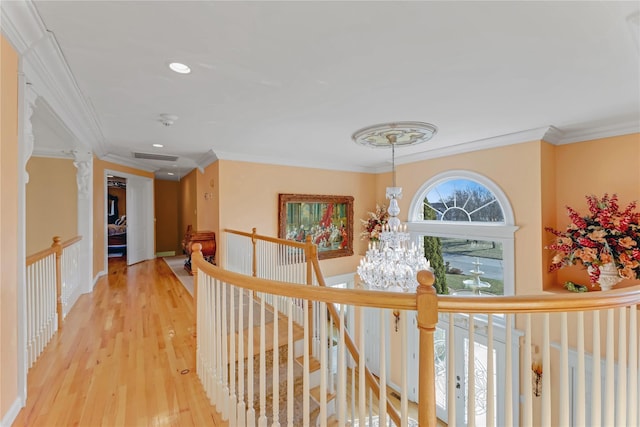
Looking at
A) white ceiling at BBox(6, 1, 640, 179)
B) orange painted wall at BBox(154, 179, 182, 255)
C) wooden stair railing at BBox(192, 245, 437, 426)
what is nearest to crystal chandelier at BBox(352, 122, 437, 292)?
white ceiling at BBox(6, 1, 640, 179)

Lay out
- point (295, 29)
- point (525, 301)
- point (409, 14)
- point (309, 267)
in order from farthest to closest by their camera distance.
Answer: point (309, 267)
point (295, 29)
point (409, 14)
point (525, 301)

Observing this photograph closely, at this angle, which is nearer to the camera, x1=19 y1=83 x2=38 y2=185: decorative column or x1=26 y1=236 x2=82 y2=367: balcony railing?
x1=19 y1=83 x2=38 y2=185: decorative column

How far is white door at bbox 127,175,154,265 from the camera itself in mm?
6084

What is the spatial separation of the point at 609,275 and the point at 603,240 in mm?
360

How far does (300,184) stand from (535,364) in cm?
414

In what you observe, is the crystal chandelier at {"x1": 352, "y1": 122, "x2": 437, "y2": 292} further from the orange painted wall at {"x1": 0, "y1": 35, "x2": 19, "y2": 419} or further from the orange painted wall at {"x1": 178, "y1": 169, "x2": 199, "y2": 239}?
the orange painted wall at {"x1": 178, "y1": 169, "x2": 199, "y2": 239}

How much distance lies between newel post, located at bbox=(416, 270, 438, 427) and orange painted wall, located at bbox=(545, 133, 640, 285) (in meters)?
3.17

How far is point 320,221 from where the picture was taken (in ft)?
18.0

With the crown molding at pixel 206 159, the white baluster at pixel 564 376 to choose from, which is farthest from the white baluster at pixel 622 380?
the crown molding at pixel 206 159

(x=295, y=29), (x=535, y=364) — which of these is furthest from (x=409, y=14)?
(x=535, y=364)

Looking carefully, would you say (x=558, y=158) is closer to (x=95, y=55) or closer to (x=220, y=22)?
(x=220, y=22)

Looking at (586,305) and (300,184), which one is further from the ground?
(300,184)

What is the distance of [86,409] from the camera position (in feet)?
5.74


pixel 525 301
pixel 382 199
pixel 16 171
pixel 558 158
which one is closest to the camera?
pixel 525 301
